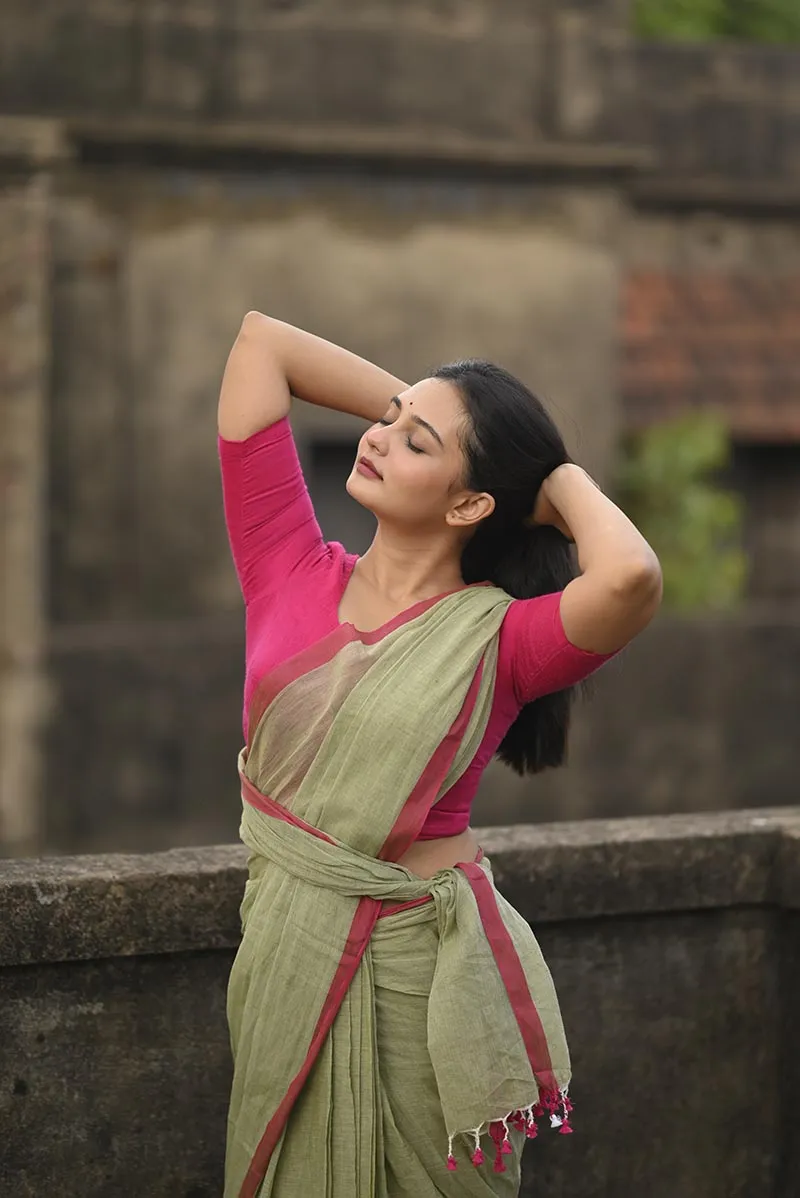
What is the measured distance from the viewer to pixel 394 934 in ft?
9.84

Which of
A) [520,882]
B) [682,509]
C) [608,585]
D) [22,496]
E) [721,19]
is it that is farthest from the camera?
[721,19]

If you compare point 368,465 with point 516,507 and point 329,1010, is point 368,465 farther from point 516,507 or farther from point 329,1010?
point 329,1010

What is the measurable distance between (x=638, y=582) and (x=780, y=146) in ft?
30.9

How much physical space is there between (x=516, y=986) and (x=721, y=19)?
606 inches

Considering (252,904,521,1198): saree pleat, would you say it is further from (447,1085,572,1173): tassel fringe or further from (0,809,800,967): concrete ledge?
(0,809,800,967): concrete ledge

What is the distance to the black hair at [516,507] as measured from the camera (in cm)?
310

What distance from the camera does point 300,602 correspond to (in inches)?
123

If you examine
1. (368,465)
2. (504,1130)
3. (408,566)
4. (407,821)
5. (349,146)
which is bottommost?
(504,1130)

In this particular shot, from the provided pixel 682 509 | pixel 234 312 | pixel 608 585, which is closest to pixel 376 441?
pixel 608 585

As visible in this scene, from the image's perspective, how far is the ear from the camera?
3.12 metres

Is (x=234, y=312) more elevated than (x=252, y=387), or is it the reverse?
(x=252, y=387)

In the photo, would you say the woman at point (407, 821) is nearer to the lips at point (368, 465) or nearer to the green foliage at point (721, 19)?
the lips at point (368, 465)

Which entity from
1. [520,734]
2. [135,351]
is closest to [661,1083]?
[520,734]

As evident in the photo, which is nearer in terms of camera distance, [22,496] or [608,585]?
[608,585]
